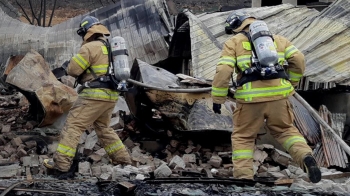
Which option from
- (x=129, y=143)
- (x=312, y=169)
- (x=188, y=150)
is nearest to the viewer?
(x=312, y=169)

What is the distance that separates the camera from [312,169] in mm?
4566

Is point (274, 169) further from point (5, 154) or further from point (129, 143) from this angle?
point (5, 154)

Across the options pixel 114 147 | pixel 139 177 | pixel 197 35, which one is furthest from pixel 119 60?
pixel 197 35

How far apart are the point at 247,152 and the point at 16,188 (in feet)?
6.95

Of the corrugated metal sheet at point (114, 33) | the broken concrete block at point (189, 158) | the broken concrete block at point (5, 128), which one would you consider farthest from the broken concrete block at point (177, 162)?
the corrugated metal sheet at point (114, 33)

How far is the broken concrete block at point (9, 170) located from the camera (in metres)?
5.27

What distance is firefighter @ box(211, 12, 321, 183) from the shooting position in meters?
4.73

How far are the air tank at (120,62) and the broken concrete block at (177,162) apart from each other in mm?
965

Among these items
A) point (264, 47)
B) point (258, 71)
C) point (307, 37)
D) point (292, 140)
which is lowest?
point (292, 140)

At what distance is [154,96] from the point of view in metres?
6.37

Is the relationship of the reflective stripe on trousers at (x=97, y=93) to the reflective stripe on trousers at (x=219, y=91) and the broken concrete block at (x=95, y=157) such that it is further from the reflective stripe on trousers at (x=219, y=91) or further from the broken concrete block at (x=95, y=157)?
the reflective stripe on trousers at (x=219, y=91)

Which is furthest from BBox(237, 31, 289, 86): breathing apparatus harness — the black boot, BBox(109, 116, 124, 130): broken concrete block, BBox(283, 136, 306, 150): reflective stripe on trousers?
BBox(109, 116, 124, 130): broken concrete block

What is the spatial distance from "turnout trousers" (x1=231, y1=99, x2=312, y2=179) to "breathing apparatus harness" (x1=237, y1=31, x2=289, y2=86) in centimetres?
22

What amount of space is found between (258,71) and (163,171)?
4.73 feet
